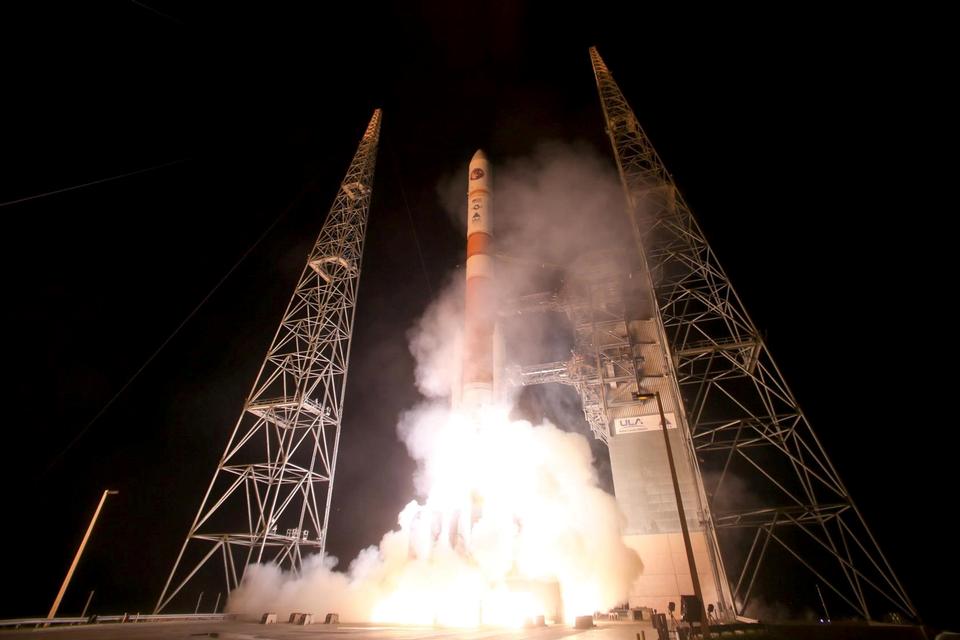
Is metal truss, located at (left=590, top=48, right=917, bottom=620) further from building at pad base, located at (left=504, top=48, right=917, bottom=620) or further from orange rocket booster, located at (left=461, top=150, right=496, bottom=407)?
orange rocket booster, located at (left=461, top=150, right=496, bottom=407)

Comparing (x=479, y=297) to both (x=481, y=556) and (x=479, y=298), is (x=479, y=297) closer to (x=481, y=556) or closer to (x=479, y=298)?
(x=479, y=298)

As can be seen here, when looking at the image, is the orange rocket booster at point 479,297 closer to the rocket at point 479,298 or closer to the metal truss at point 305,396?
the rocket at point 479,298

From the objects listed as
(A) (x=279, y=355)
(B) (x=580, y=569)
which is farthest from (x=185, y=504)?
(B) (x=580, y=569)

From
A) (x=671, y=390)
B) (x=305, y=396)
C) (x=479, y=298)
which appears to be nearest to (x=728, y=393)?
(x=671, y=390)

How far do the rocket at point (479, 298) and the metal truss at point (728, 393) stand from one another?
7136 millimetres

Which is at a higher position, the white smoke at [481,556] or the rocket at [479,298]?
the rocket at [479,298]

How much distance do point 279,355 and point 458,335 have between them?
11.0 m

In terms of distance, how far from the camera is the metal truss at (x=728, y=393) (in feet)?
54.7

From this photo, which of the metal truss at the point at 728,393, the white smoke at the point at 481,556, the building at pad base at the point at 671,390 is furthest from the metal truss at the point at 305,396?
the metal truss at the point at 728,393

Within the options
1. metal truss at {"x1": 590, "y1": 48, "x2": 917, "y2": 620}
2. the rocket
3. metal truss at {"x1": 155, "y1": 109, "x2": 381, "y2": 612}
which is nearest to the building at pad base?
metal truss at {"x1": 590, "y1": 48, "x2": 917, "y2": 620}

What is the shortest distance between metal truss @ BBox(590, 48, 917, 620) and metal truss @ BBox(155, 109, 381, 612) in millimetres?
15211

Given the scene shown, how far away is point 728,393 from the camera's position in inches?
789

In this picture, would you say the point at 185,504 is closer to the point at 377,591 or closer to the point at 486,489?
the point at 377,591

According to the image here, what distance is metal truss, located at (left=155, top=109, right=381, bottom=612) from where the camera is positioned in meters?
21.3
